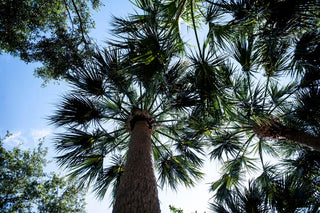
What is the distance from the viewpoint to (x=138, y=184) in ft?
8.01

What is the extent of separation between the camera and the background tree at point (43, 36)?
16.6 ft

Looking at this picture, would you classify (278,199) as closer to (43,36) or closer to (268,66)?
(268,66)

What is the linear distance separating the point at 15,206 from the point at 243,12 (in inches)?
444

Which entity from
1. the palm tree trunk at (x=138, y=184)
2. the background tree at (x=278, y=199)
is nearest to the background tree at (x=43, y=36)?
the palm tree trunk at (x=138, y=184)

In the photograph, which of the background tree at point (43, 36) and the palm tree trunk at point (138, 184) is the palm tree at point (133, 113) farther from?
the background tree at point (43, 36)

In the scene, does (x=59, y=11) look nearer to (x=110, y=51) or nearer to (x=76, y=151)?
(x=110, y=51)

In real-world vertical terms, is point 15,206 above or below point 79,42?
below

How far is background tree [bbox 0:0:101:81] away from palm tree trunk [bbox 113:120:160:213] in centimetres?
333

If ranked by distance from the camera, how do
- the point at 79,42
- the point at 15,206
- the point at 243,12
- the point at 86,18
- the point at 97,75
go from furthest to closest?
the point at 15,206 < the point at 86,18 < the point at 79,42 < the point at 97,75 < the point at 243,12

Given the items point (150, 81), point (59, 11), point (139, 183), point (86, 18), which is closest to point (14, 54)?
point (59, 11)

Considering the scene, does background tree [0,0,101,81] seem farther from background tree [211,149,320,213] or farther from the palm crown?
background tree [211,149,320,213]

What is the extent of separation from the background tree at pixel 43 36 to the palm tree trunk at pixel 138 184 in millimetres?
3325

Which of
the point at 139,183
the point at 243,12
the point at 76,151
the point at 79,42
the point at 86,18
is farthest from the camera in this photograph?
the point at 86,18

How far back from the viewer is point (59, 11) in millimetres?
5988
